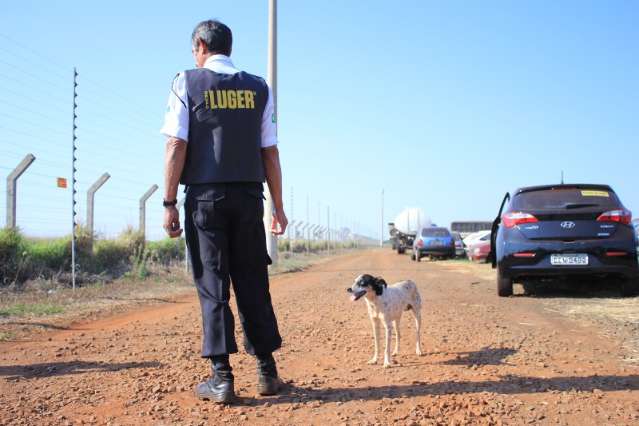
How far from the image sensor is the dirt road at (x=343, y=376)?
3543 millimetres

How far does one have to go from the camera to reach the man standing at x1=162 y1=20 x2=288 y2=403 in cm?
376

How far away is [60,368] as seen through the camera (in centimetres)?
478

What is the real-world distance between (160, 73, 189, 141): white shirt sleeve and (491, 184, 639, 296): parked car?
6972 mm

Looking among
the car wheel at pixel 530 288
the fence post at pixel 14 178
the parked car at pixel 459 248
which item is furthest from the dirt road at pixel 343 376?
the parked car at pixel 459 248

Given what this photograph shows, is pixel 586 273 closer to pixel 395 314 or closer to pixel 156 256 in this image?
pixel 395 314

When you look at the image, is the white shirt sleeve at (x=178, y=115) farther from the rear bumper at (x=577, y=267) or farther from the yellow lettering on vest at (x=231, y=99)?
the rear bumper at (x=577, y=267)

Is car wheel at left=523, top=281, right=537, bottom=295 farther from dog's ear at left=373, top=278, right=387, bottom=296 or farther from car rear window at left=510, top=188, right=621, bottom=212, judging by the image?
dog's ear at left=373, top=278, right=387, bottom=296

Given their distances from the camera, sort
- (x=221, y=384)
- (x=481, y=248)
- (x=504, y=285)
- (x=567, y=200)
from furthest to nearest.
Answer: (x=481, y=248), (x=504, y=285), (x=567, y=200), (x=221, y=384)

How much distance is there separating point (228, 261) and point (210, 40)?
1.46 m

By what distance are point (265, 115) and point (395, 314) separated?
7.92 ft

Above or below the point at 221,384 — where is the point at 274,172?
above

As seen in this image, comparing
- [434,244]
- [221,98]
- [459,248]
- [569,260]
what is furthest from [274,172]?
[459,248]

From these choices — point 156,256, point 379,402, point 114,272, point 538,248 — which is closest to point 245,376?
point 379,402

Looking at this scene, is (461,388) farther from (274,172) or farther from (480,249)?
(480,249)
